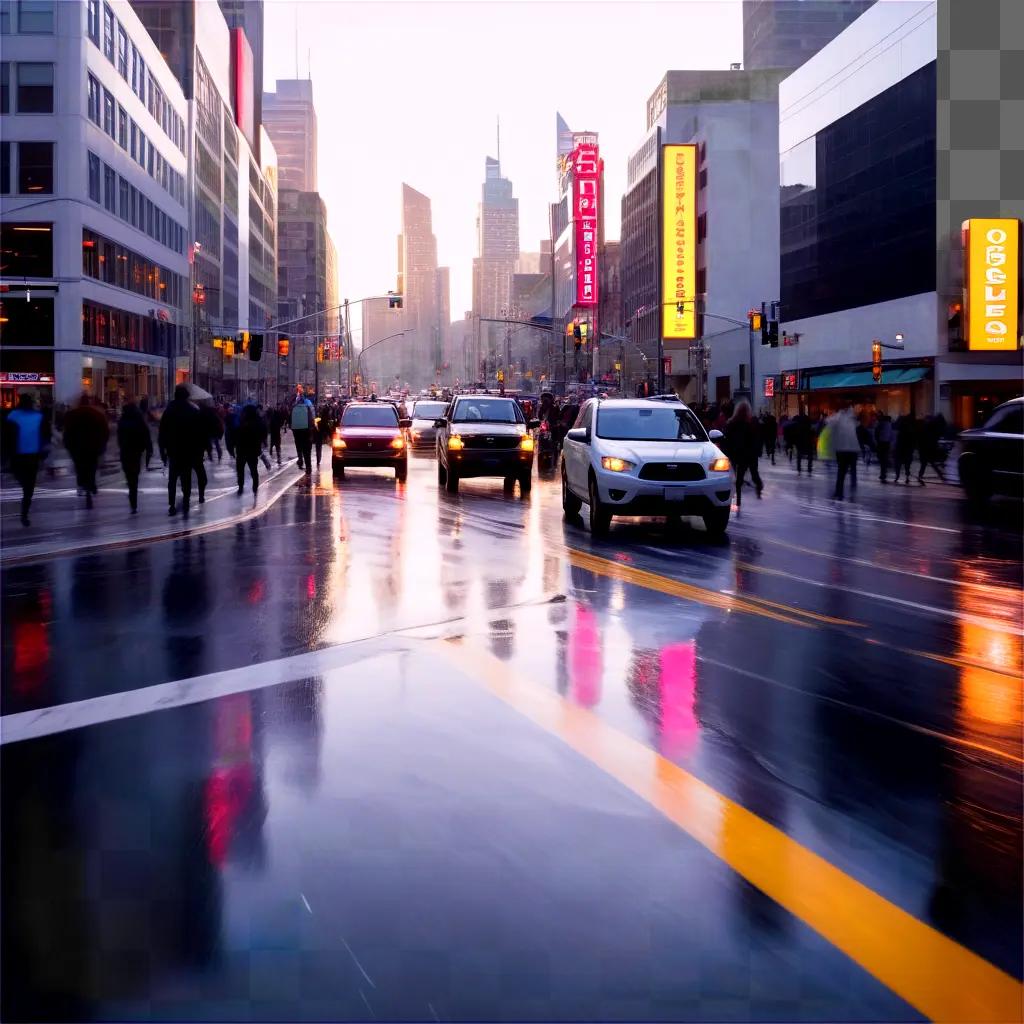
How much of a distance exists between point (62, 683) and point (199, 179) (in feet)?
271

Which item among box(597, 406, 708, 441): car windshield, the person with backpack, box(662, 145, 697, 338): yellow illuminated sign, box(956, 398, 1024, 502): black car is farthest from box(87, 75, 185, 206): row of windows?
box(956, 398, 1024, 502): black car

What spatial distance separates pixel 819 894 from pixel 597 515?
13.2m

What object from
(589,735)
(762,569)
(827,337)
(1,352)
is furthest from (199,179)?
Answer: (589,735)

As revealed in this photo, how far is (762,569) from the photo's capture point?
1355cm

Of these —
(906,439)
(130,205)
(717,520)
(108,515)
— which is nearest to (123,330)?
(130,205)

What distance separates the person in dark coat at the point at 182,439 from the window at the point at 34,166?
36831 millimetres

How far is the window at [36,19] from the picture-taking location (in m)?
51.8

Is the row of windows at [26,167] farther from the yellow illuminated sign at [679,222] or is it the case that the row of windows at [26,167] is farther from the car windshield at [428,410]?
the yellow illuminated sign at [679,222]

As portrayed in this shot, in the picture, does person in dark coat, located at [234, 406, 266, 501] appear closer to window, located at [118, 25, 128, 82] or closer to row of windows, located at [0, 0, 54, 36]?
row of windows, located at [0, 0, 54, 36]

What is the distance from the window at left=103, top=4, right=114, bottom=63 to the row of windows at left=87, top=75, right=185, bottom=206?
1.64 metres

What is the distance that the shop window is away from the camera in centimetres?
5241

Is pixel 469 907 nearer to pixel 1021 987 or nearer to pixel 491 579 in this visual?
pixel 1021 987

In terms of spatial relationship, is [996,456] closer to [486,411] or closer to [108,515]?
[486,411]

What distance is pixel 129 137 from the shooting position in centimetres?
6234
